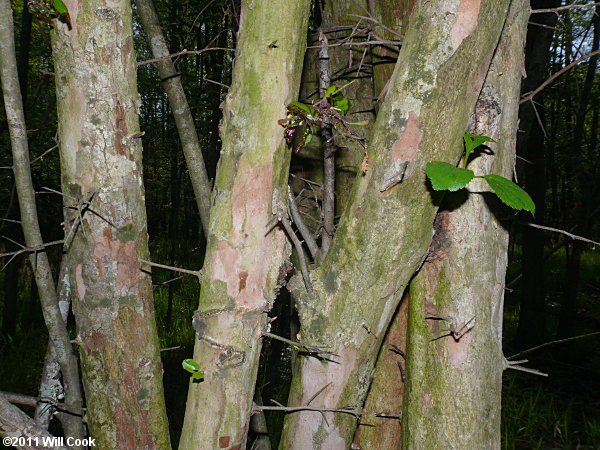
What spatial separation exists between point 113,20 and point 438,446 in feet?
4.45

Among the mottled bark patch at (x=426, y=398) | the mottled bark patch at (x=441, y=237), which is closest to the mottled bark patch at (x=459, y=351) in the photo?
the mottled bark patch at (x=426, y=398)

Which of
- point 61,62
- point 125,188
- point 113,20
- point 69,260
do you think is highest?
point 113,20

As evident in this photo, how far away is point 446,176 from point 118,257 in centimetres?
81

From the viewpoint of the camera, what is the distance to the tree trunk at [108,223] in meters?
1.20

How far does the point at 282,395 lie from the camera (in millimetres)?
3830

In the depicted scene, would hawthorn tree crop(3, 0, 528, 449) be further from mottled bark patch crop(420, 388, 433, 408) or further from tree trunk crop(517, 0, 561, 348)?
tree trunk crop(517, 0, 561, 348)

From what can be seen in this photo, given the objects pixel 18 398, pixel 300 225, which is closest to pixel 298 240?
pixel 300 225

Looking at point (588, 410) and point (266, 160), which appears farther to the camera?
point (588, 410)

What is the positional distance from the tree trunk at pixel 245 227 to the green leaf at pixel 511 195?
46 centimetres

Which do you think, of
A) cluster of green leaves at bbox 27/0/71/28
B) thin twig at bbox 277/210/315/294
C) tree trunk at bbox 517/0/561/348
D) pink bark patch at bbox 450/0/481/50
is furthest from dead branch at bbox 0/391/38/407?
tree trunk at bbox 517/0/561/348

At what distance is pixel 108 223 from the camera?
1.25 metres

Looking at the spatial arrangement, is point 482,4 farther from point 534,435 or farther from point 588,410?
point 588,410

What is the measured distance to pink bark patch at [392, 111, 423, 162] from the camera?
3.57 feet

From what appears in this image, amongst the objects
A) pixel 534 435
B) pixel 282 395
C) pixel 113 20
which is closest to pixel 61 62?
pixel 113 20
